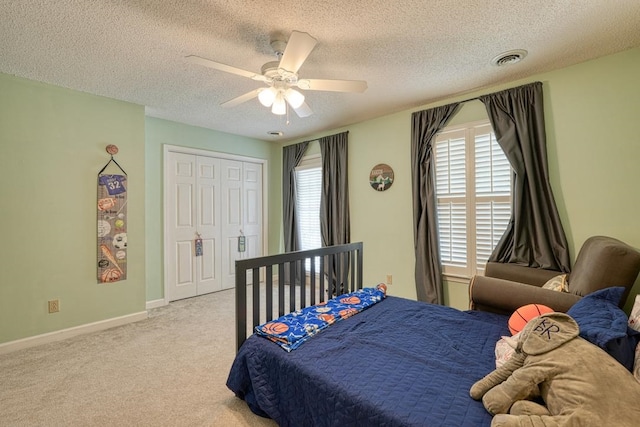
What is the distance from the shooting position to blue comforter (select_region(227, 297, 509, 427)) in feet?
3.80

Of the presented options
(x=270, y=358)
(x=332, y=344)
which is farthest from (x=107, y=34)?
(x=332, y=344)

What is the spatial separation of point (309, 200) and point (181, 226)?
1.97m

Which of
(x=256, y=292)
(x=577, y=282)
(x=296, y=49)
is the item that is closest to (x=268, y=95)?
(x=296, y=49)

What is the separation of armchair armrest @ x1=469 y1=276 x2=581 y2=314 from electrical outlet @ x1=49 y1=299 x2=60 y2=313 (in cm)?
387

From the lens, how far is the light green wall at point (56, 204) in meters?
2.65

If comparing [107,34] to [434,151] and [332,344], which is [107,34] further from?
[434,151]

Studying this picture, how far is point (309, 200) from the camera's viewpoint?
190 inches

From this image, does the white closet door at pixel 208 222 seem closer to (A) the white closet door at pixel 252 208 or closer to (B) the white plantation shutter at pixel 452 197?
(A) the white closet door at pixel 252 208

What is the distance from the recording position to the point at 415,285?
3469 mm

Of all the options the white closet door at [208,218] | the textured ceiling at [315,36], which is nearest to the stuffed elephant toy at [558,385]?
the textured ceiling at [315,36]

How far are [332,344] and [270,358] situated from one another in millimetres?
361

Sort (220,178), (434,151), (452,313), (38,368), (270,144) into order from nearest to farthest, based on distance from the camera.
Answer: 1. (452,313)
2. (38,368)
3. (434,151)
4. (220,178)
5. (270,144)

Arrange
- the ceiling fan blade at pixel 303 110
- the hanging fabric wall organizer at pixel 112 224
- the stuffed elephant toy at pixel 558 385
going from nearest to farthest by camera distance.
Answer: the stuffed elephant toy at pixel 558 385
the ceiling fan blade at pixel 303 110
the hanging fabric wall organizer at pixel 112 224

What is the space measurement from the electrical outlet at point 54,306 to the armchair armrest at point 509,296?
3.87 m
